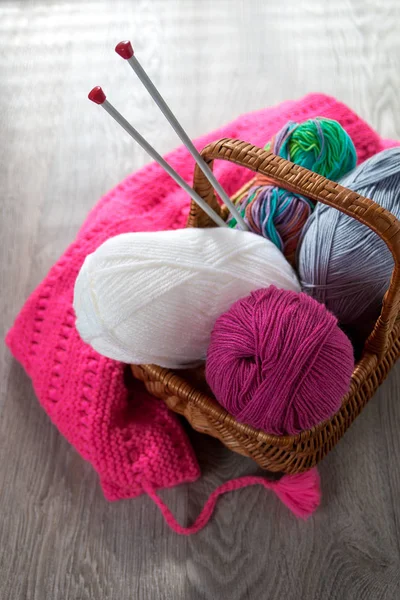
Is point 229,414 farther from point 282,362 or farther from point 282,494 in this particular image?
point 282,494

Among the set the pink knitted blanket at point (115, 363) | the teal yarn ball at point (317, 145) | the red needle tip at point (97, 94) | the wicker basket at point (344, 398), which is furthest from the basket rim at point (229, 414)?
the red needle tip at point (97, 94)

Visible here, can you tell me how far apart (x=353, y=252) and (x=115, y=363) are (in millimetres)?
342

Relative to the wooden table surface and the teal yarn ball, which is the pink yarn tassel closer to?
the wooden table surface

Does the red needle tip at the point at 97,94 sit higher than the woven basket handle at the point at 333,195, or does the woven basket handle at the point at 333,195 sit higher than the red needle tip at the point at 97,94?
the red needle tip at the point at 97,94

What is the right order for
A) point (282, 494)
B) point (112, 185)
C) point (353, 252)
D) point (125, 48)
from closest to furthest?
point (125, 48) → point (353, 252) → point (282, 494) → point (112, 185)

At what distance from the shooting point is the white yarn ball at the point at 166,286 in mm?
631

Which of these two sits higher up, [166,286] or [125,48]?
[125,48]

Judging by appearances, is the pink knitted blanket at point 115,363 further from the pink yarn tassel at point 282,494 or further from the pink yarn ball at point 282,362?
the pink yarn ball at point 282,362

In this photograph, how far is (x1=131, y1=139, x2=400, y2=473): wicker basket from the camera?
54cm

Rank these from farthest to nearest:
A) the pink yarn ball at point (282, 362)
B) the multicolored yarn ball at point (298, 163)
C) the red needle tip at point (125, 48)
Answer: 1. the multicolored yarn ball at point (298, 163)
2. the pink yarn ball at point (282, 362)
3. the red needle tip at point (125, 48)

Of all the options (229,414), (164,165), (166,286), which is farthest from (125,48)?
(229,414)

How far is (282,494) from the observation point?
77 cm

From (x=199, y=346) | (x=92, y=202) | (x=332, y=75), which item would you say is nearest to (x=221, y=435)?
(x=199, y=346)

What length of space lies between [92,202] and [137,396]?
40cm
